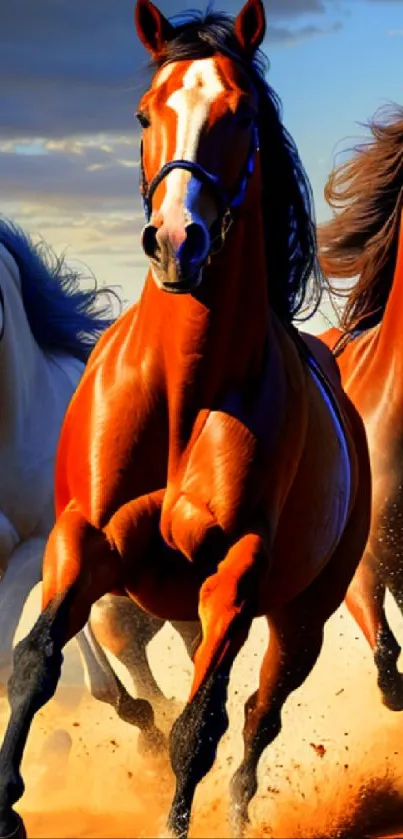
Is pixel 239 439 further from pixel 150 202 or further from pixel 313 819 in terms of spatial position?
pixel 313 819

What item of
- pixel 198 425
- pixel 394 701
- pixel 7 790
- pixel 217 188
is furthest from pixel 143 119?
pixel 394 701

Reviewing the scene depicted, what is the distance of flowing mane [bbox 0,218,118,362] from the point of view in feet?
23.9

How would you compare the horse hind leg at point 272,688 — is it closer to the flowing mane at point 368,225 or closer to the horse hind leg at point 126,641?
the horse hind leg at point 126,641

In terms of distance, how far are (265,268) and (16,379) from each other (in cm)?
219

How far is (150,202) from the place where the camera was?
4605 millimetres

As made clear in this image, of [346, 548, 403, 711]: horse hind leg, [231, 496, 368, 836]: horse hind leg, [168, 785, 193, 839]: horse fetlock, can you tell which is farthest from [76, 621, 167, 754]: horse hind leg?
[168, 785, 193, 839]: horse fetlock

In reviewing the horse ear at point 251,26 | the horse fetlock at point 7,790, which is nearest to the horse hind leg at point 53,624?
the horse fetlock at point 7,790

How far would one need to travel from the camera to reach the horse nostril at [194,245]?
4.39m

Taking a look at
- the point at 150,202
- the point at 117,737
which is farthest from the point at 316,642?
the point at 150,202

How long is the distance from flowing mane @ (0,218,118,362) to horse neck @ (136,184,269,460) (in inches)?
94.1

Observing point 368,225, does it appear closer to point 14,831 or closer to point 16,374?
point 16,374

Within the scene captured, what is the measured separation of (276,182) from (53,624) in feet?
4.34

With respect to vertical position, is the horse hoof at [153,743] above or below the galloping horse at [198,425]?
below

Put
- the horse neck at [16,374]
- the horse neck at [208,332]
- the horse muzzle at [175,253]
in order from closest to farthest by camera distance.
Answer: the horse muzzle at [175,253] → the horse neck at [208,332] → the horse neck at [16,374]
